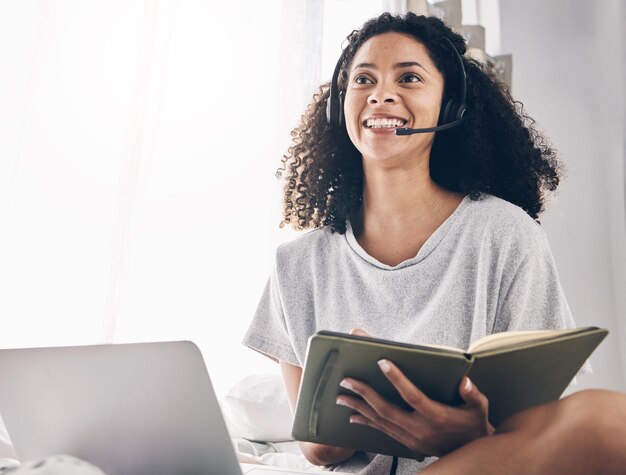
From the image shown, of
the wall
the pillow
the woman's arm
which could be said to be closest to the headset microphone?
the woman's arm

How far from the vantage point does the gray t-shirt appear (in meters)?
1.06

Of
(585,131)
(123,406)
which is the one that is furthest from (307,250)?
(585,131)

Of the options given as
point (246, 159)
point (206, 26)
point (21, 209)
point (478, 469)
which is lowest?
point (478, 469)

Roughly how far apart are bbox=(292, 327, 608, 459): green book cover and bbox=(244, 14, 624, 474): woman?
0.28 metres

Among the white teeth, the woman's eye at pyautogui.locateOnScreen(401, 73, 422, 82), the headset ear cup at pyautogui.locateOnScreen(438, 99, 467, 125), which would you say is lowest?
the white teeth

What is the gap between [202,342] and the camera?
5.60ft

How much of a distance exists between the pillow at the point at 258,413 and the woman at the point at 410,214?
0.28 metres

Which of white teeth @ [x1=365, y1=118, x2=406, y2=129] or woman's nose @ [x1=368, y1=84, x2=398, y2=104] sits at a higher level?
woman's nose @ [x1=368, y1=84, x2=398, y2=104]

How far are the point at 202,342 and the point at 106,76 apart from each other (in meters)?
0.72

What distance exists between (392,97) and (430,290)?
0.38 metres

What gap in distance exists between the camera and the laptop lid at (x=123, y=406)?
1.96 feet

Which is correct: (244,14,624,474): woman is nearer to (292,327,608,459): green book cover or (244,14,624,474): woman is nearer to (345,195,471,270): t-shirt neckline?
(345,195,471,270): t-shirt neckline

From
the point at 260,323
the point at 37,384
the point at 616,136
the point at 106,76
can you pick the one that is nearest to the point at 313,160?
the point at 260,323

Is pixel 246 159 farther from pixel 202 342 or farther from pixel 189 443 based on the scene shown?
pixel 189 443
